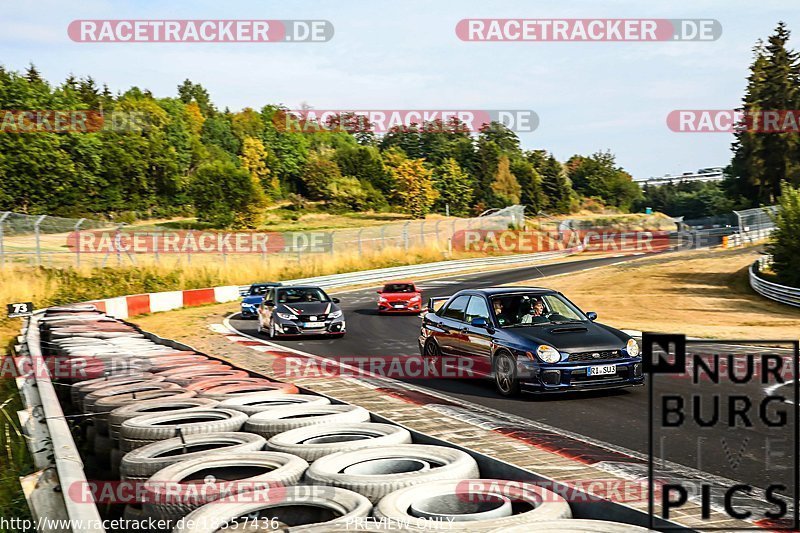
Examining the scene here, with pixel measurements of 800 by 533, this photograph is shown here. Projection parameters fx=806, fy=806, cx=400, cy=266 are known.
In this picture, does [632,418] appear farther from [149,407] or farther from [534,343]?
[149,407]

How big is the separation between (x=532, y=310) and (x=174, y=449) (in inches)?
286

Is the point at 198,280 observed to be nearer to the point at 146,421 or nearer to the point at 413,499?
the point at 146,421

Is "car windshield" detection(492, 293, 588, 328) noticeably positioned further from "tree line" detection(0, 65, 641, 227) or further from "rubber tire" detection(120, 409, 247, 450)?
"tree line" detection(0, 65, 641, 227)

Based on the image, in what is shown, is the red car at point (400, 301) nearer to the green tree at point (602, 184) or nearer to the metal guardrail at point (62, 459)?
the metal guardrail at point (62, 459)

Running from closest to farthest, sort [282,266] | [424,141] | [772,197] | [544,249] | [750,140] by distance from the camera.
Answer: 1. [282,266]
2. [544,249]
3. [772,197]
4. [750,140]
5. [424,141]

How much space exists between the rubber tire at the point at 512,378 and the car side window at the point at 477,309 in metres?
0.73

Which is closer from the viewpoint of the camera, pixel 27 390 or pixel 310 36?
pixel 27 390

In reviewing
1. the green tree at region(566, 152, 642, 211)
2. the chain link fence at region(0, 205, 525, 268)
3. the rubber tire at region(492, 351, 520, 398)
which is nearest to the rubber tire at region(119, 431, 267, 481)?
the rubber tire at region(492, 351, 520, 398)

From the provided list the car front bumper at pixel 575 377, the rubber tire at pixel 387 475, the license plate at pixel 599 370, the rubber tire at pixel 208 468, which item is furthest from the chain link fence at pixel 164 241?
the rubber tire at pixel 387 475

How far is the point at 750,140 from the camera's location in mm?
88875

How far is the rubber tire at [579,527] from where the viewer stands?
4031 mm

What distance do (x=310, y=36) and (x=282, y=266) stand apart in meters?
26.9

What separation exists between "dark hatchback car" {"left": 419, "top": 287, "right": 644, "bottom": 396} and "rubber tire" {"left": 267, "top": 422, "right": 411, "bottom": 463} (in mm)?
4499

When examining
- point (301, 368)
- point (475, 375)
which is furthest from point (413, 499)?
point (301, 368)
